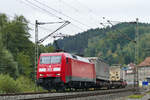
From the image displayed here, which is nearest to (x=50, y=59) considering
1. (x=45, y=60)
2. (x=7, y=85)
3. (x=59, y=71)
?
(x=45, y=60)

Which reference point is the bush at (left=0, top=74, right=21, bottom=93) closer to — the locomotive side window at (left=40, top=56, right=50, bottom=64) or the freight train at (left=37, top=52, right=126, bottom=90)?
the freight train at (left=37, top=52, right=126, bottom=90)

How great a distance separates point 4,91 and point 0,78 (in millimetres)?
1896

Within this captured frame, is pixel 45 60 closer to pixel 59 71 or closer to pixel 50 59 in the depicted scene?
pixel 50 59

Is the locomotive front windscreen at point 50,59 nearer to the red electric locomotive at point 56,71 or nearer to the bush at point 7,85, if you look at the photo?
the red electric locomotive at point 56,71

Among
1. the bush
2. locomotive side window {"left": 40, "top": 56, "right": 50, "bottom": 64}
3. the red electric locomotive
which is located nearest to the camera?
the red electric locomotive

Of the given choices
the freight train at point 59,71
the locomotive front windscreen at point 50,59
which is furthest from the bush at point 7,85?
the locomotive front windscreen at point 50,59

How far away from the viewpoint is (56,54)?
103 ft

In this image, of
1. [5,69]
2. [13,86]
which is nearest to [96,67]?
[13,86]

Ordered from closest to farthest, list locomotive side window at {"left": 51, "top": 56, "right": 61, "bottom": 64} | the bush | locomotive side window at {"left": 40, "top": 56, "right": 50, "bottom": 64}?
locomotive side window at {"left": 51, "top": 56, "right": 61, "bottom": 64} < locomotive side window at {"left": 40, "top": 56, "right": 50, "bottom": 64} < the bush

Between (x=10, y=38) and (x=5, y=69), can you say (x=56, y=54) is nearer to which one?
(x=5, y=69)

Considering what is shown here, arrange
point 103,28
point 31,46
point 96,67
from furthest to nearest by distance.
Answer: point 31,46 → point 96,67 → point 103,28

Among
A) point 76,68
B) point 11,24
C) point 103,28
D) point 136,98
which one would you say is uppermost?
point 11,24

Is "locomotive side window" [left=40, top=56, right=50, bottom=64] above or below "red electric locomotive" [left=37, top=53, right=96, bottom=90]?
above

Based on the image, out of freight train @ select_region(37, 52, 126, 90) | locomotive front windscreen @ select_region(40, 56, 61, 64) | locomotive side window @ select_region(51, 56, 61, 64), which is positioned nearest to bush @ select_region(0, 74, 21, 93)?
freight train @ select_region(37, 52, 126, 90)
